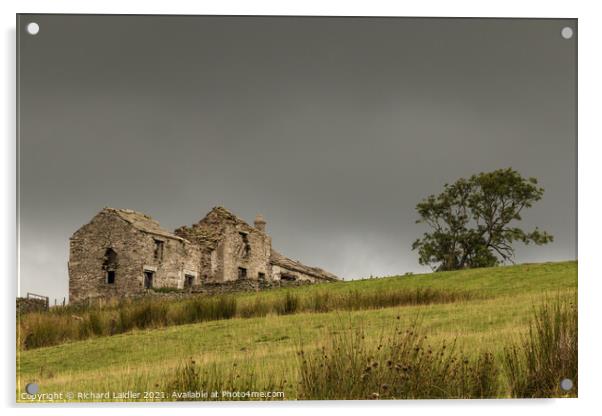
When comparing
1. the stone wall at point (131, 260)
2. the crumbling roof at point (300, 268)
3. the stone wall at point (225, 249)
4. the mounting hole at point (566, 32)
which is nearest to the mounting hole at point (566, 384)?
the mounting hole at point (566, 32)

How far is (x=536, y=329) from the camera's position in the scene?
10.9 metres

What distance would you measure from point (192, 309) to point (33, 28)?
17.6ft

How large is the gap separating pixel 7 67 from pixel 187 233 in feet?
81.1

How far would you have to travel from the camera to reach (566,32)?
11164 millimetres

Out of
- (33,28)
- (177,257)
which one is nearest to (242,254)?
(177,257)

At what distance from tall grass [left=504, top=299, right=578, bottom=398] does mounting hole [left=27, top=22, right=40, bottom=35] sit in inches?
259

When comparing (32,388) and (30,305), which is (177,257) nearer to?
(30,305)

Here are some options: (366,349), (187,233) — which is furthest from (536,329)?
(187,233)

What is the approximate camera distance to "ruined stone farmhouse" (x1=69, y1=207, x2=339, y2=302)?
26.0 metres

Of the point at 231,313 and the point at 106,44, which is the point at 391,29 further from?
the point at 231,313

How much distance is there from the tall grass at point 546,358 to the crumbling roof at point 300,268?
4.52 m

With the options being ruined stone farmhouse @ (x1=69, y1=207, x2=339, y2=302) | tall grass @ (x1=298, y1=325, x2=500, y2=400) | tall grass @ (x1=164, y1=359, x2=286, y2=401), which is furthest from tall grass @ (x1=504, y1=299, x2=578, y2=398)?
ruined stone farmhouse @ (x1=69, y1=207, x2=339, y2=302)

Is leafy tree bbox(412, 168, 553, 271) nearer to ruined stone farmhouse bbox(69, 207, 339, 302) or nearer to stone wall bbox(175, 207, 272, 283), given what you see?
→ ruined stone farmhouse bbox(69, 207, 339, 302)
